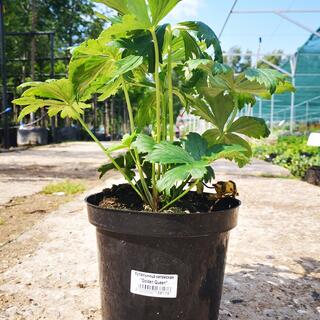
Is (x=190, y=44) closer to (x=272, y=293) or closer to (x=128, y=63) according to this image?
(x=128, y=63)

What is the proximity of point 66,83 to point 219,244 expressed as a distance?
0.62 metres

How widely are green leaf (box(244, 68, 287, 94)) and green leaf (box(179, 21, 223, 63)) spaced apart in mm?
82

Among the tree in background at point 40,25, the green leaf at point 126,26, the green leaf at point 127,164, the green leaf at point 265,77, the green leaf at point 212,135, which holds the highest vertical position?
the tree in background at point 40,25

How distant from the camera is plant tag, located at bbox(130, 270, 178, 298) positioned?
3.60 feet

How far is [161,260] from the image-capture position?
1084mm

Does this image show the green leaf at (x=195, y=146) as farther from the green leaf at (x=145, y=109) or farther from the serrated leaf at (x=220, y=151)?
the green leaf at (x=145, y=109)

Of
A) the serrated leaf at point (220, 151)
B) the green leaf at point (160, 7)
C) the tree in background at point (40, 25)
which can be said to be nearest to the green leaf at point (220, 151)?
the serrated leaf at point (220, 151)

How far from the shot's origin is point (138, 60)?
104 cm

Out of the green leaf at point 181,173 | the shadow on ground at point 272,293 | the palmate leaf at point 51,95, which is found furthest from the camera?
the shadow on ground at point 272,293

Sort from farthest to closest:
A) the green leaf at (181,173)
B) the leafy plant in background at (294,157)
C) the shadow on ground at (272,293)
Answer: the leafy plant in background at (294,157) → the shadow on ground at (272,293) → the green leaf at (181,173)

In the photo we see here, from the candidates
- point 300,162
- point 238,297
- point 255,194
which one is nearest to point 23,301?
point 238,297

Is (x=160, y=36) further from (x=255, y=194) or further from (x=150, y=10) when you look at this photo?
(x=255, y=194)

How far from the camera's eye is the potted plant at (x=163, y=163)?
103 centimetres

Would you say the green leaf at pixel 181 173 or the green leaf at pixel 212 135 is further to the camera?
the green leaf at pixel 212 135
